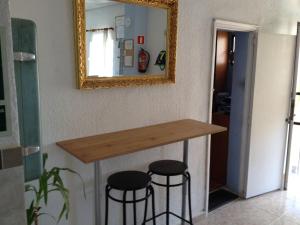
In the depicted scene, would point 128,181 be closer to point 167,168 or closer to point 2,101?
point 167,168

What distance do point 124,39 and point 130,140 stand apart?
2.48 ft

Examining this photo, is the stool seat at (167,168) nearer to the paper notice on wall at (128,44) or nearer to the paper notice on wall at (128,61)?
the paper notice on wall at (128,61)

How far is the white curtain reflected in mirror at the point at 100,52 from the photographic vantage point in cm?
→ 191

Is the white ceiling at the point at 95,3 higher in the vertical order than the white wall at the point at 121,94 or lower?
higher

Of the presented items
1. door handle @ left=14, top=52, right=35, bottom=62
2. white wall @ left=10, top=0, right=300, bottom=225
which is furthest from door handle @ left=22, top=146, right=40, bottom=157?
white wall @ left=10, top=0, right=300, bottom=225

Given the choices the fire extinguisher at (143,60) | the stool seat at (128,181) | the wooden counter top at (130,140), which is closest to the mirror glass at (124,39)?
the fire extinguisher at (143,60)

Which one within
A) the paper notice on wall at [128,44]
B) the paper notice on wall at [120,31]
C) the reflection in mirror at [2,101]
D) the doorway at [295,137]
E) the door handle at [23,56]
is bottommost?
the doorway at [295,137]

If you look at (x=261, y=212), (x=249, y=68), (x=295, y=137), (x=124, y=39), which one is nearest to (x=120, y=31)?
(x=124, y=39)

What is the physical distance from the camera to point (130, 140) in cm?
192

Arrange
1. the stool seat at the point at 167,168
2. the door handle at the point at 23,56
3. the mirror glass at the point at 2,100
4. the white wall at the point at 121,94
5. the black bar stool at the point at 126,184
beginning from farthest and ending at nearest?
the stool seat at the point at 167,168, the black bar stool at the point at 126,184, the white wall at the point at 121,94, the door handle at the point at 23,56, the mirror glass at the point at 2,100

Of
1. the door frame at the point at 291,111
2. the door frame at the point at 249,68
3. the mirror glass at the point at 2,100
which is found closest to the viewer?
the mirror glass at the point at 2,100

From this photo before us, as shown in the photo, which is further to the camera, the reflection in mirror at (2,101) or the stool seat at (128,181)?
the stool seat at (128,181)

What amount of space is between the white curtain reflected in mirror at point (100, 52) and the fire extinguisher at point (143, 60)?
26 cm

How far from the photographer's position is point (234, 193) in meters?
3.42
